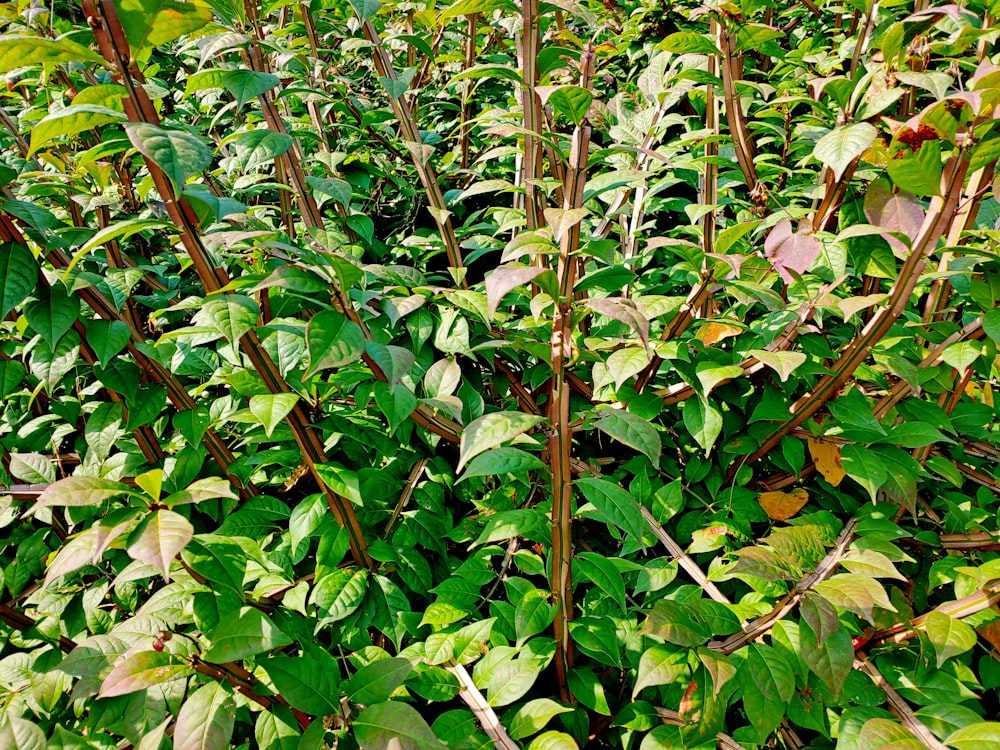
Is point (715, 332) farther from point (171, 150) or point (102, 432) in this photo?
point (102, 432)

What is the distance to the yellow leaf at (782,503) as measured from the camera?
1.51 m

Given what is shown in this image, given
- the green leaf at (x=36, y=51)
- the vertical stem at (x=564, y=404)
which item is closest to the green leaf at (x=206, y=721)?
the vertical stem at (x=564, y=404)

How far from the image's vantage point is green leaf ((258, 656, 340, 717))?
1047 mm

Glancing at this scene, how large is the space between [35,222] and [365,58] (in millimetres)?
1821

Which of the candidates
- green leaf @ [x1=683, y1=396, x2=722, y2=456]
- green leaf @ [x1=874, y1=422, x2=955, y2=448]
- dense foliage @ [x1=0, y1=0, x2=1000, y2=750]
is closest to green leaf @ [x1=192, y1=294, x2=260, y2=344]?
dense foliage @ [x1=0, y1=0, x2=1000, y2=750]

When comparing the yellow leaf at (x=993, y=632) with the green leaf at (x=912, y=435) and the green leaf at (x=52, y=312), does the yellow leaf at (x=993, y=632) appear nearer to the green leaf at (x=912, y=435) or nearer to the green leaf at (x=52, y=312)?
the green leaf at (x=912, y=435)

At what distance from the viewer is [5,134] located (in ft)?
5.25

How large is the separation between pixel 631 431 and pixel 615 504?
0.13 meters

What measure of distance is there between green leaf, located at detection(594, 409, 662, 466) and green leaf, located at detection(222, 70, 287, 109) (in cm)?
82

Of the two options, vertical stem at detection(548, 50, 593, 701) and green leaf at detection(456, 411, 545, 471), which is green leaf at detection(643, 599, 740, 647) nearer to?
vertical stem at detection(548, 50, 593, 701)

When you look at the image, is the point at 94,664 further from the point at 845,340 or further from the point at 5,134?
the point at 845,340

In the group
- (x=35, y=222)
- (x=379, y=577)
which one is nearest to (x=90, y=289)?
(x=35, y=222)

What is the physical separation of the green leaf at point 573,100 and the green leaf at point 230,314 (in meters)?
0.60

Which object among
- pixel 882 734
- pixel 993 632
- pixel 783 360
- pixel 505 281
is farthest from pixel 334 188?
pixel 993 632
